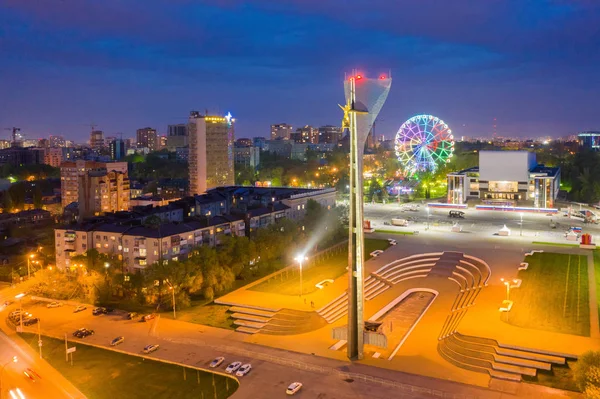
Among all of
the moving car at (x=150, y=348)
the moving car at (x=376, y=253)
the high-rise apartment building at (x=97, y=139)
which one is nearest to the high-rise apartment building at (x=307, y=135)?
the high-rise apartment building at (x=97, y=139)

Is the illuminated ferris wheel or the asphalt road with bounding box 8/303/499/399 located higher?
the illuminated ferris wheel

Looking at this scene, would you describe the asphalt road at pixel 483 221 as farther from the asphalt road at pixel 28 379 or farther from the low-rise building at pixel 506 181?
the asphalt road at pixel 28 379

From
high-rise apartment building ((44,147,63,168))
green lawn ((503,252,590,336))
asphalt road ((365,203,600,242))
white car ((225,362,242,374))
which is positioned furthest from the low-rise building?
high-rise apartment building ((44,147,63,168))

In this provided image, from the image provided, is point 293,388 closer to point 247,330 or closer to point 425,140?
point 247,330

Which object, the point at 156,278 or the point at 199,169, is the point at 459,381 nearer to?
the point at 156,278

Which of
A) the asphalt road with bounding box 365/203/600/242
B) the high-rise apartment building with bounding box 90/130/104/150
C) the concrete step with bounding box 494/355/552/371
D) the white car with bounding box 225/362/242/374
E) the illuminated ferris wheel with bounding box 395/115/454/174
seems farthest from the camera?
the high-rise apartment building with bounding box 90/130/104/150

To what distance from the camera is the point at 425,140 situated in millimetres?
53625

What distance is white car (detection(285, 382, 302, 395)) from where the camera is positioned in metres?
14.9

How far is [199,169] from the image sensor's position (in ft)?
197

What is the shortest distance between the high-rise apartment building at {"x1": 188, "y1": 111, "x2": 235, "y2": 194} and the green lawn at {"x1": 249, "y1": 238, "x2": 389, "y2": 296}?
105 feet

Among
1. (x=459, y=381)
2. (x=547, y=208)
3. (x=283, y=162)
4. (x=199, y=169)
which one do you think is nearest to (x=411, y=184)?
(x=547, y=208)

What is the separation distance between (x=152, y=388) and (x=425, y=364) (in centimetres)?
853

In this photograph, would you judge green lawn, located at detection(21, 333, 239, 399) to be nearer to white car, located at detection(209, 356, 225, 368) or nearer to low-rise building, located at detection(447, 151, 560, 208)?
white car, located at detection(209, 356, 225, 368)

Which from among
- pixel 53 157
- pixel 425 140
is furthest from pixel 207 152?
pixel 53 157
